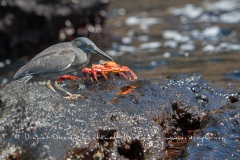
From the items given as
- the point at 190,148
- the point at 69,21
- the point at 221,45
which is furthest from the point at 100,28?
the point at 190,148

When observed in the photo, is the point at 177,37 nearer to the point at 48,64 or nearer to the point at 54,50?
the point at 54,50

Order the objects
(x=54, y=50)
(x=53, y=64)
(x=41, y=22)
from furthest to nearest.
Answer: (x=41, y=22) < (x=54, y=50) < (x=53, y=64)

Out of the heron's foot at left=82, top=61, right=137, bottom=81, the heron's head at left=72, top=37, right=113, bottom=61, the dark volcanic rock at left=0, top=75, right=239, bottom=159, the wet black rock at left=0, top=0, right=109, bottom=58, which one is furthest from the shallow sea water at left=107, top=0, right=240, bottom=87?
the dark volcanic rock at left=0, top=75, right=239, bottom=159

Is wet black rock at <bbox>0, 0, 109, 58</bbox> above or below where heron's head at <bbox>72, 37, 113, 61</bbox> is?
above

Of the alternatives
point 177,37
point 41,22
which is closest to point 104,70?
point 41,22

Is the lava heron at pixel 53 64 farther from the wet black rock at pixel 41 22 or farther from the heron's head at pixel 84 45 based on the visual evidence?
the wet black rock at pixel 41 22


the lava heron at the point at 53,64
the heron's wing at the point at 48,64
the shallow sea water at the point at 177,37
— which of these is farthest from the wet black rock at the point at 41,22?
the heron's wing at the point at 48,64

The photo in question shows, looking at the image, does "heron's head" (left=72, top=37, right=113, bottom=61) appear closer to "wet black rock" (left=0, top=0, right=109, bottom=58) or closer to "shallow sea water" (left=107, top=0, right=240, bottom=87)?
"shallow sea water" (left=107, top=0, right=240, bottom=87)
